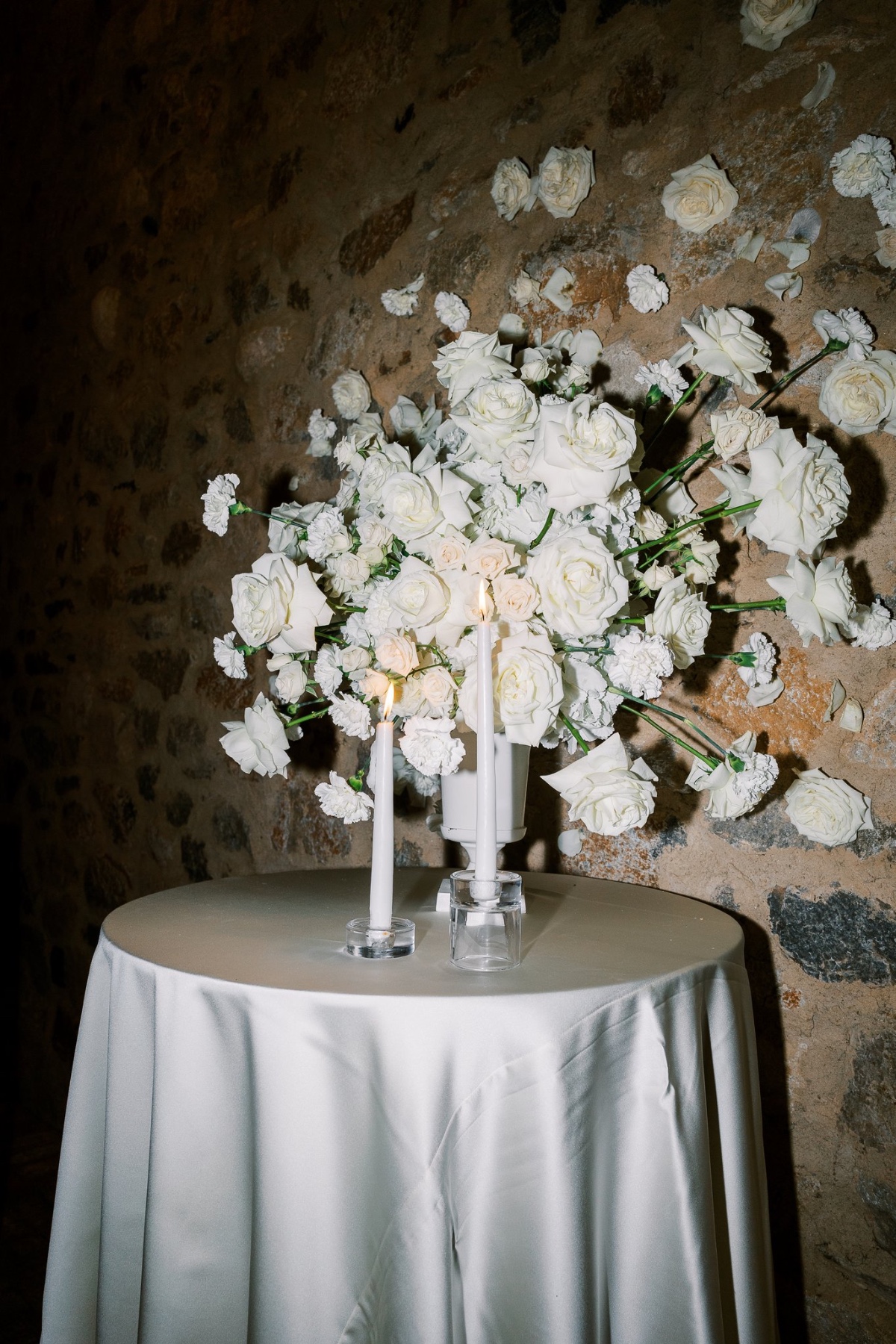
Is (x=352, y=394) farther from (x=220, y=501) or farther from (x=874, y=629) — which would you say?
(x=874, y=629)

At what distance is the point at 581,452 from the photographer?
1096mm

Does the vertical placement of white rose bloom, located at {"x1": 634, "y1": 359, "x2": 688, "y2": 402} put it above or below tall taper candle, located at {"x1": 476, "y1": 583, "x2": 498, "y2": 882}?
above

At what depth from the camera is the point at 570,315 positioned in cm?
170

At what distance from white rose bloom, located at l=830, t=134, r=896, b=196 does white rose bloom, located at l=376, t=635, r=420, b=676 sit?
0.92 metres

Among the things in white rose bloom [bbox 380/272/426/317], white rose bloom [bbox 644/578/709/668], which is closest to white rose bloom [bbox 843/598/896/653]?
white rose bloom [bbox 644/578/709/668]

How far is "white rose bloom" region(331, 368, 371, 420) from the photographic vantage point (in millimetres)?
1856

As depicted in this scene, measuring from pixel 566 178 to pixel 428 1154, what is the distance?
1.54 m

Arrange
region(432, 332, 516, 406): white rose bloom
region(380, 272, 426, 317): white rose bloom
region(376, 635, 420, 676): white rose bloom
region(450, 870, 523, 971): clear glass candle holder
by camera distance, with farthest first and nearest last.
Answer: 1. region(380, 272, 426, 317): white rose bloom
2. region(432, 332, 516, 406): white rose bloom
3. region(376, 635, 420, 676): white rose bloom
4. region(450, 870, 523, 971): clear glass candle holder

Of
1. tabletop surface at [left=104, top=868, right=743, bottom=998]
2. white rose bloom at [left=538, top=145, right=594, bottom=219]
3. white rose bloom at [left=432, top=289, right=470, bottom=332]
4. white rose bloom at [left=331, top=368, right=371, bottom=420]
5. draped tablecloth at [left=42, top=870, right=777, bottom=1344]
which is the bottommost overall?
draped tablecloth at [left=42, top=870, right=777, bottom=1344]

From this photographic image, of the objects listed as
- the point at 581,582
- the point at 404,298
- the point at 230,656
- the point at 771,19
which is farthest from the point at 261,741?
the point at 771,19

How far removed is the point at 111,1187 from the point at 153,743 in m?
1.59

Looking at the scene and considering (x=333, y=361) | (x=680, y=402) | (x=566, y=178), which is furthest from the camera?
(x=333, y=361)

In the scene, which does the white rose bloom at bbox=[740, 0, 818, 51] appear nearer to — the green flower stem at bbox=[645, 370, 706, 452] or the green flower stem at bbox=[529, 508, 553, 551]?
the green flower stem at bbox=[645, 370, 706, 452]

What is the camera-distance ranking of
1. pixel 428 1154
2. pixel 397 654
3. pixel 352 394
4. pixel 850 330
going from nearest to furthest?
pixel 428 1154 → pixel 397 654 → pixel 850 330 → pixel 352 394
